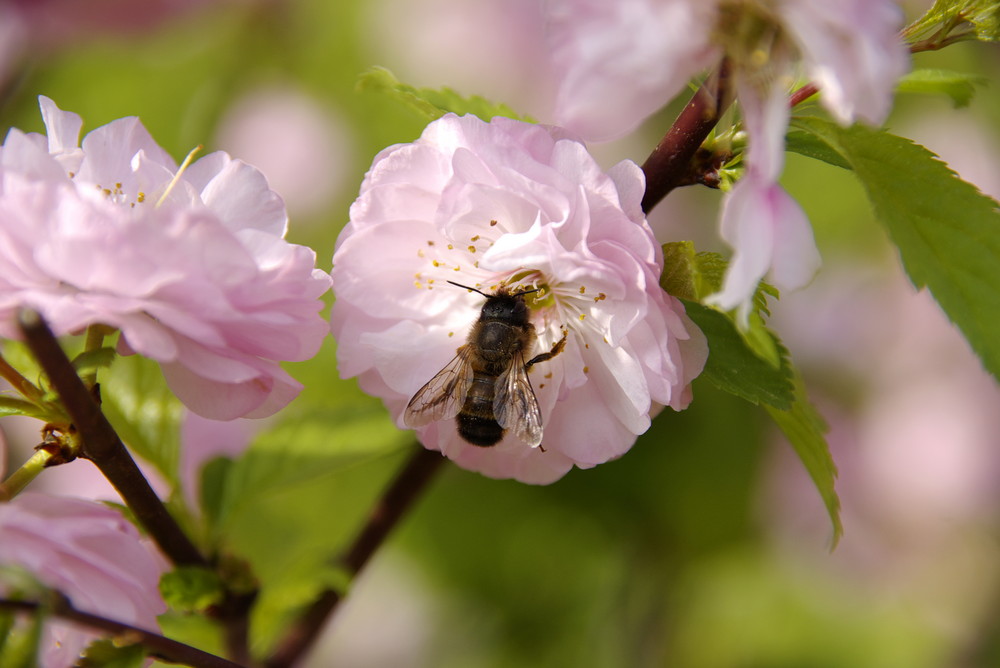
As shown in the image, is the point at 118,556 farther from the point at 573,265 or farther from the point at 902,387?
the point at 902,387

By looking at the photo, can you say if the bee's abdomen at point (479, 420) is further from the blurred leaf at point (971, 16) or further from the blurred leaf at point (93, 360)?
the blurred leaf at point (971, 16)

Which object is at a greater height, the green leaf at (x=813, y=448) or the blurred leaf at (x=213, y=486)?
the green leaf at (x=813, y=448)

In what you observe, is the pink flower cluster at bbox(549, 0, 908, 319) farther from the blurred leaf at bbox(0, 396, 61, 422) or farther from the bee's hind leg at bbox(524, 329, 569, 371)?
the blurred leaf at bbox(0, 396, 61, 422)

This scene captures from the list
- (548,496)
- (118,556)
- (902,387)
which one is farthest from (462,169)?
(902,387)

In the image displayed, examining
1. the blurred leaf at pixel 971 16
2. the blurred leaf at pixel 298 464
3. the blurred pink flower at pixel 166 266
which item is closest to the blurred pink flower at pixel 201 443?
the blurred leaf at pixel 298 464

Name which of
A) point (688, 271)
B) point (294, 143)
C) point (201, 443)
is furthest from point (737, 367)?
point (294, 143)

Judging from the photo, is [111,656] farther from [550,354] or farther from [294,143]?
[294,143]
